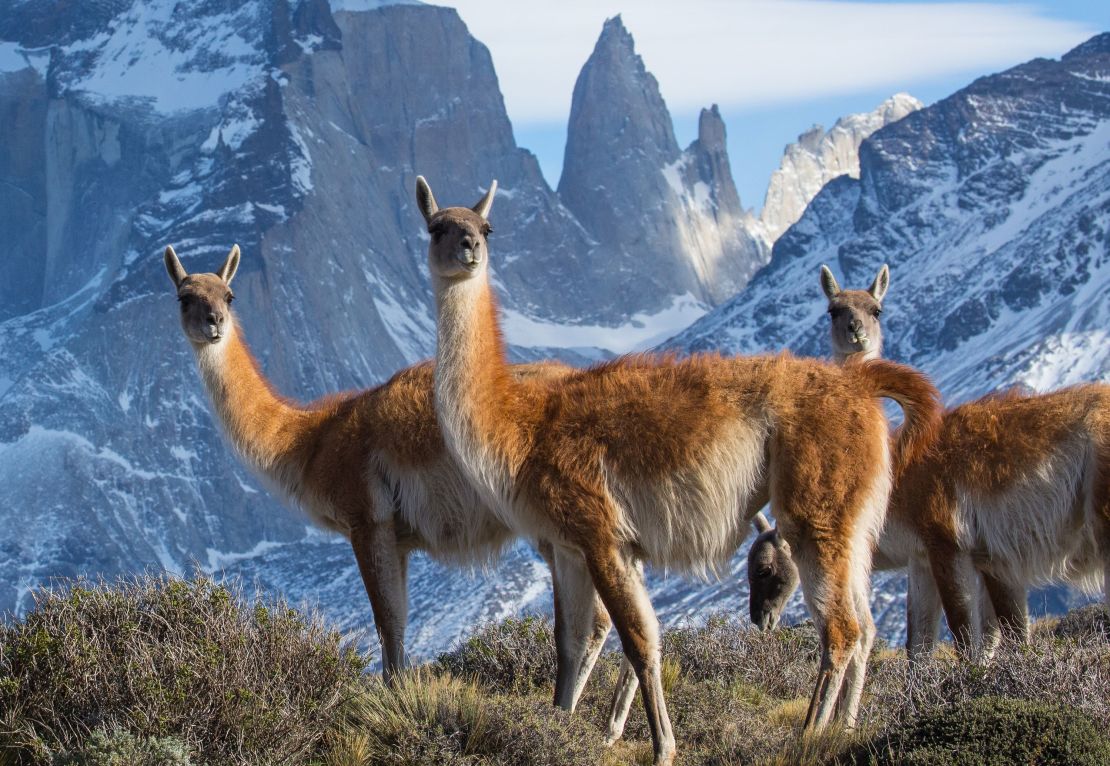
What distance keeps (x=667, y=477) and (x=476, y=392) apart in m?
1.26

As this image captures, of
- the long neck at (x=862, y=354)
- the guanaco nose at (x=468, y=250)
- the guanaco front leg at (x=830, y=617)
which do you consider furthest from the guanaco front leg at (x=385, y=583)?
the long neck at (x=862, y=354)

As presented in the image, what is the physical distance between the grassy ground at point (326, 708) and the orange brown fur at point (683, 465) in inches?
22.5

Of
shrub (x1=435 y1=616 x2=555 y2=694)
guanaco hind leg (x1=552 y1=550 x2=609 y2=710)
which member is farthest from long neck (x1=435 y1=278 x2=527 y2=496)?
shrub (x1=435 y1=616 x2=555 y2=694)

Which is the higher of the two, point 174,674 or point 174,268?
point 174,268

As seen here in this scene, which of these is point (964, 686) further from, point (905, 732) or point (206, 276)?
point (206, 276)

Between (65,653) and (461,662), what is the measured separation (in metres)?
3.68

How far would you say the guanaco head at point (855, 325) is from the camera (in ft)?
45.0

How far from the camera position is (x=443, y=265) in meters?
9.54

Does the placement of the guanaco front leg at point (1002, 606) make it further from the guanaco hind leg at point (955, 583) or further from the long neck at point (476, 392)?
the long neck at point (476, 392)

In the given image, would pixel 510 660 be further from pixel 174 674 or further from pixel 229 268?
pixel 229 268

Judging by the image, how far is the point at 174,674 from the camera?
8156mm

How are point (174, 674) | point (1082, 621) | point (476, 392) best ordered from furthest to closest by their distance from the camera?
point (1082, 621) → point (476, 392) → point (174, 674)

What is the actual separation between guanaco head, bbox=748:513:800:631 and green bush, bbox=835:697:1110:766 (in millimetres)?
3553

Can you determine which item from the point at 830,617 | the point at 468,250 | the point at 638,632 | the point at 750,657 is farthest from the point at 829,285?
the point at 638,632
